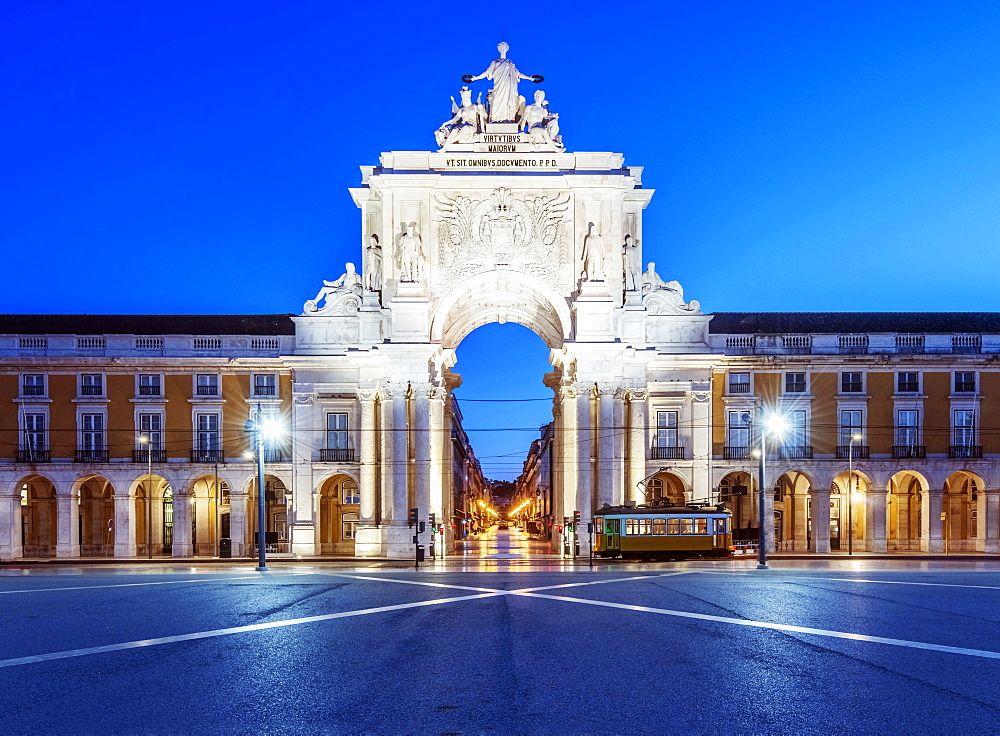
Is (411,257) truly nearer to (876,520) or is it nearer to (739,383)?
(739,383)

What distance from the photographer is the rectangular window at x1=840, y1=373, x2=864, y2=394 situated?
54.2 metres

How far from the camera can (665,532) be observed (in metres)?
45.8

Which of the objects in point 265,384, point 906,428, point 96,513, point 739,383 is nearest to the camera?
point 906,428

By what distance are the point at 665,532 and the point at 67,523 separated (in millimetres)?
34460

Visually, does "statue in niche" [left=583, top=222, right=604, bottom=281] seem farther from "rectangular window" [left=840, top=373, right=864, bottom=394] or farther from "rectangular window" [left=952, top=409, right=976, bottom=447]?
"rectangular window" [left=952, top=409, right=976, bottom=447]

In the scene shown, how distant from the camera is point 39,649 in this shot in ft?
54.3

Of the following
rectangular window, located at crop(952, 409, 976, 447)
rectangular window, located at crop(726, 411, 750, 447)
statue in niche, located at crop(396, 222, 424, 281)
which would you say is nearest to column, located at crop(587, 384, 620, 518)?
rectangular window, located at crop(726, 411, 750, 447)

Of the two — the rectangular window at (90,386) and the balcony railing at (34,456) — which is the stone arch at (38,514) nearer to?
the balcony railing at (34,456)

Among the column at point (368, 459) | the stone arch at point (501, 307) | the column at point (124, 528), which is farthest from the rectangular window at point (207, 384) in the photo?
the stone arch at point (501, 307)

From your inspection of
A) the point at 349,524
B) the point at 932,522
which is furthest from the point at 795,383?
the point at 349,524

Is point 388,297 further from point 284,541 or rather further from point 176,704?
point 176,704

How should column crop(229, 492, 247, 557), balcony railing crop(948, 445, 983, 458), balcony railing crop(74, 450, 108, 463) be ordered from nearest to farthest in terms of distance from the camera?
column crop(229, 492, 247, 557) < balcony railing crop(74, 450, 108, 463) < balcony railing crop(948, 445, 983, 458)

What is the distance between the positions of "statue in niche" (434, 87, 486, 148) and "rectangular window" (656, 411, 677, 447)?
20154 millimetres

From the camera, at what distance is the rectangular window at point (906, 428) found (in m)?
53.7
